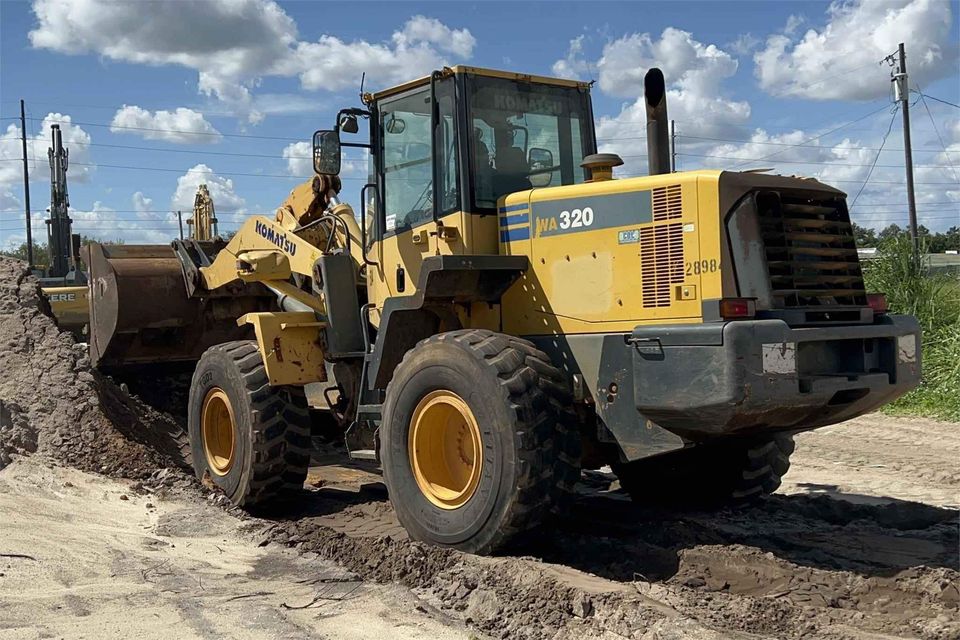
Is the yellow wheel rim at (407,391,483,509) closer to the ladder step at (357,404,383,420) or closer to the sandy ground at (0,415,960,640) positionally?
the sandy ground at (0,415,960,640)

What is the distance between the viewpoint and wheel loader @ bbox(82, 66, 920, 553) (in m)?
5.29

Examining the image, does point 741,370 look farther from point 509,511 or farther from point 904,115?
point 904,115

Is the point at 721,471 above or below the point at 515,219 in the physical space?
below

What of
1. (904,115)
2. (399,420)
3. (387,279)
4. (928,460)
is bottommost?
(928,460)

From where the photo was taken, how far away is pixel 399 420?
20.5 ft

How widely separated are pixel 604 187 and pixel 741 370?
144 centimetres

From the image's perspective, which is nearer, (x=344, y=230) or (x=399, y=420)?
(x=399, y=420)

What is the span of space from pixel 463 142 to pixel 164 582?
3251mm

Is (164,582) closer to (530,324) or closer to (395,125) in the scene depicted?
(530,324)

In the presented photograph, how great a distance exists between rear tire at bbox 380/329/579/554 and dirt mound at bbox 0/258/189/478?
337 centimetres

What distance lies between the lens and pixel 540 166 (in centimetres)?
695

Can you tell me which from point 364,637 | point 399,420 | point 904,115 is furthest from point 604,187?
point 904,115

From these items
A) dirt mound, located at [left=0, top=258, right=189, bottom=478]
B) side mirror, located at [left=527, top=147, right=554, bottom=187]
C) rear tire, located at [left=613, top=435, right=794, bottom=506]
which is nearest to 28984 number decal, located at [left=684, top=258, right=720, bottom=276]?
side mirror, located at [left=527, top=147, right=554, bottom=187]

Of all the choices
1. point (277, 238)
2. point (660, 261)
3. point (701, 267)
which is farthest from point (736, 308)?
point (277, 238)
